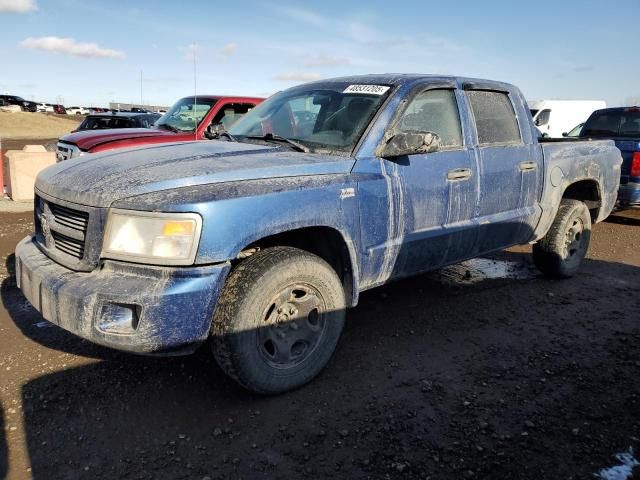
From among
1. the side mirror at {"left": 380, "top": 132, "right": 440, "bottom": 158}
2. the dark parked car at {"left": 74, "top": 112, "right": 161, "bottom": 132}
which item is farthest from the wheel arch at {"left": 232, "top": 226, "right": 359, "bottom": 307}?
the dark parked car at {"left": 74, "top": 112, "right": 161, "bottom": 132}

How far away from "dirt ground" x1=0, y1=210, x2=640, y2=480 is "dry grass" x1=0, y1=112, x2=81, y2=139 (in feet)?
112

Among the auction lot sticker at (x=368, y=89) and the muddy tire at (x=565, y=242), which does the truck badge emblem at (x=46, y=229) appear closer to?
the auction lot sticker at (x=368, y=89)

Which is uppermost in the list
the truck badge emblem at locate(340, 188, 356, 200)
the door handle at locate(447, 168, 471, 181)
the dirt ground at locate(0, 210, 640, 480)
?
the door handle at locate(447, 168, 471, 181)

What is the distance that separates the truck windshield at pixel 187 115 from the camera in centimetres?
811

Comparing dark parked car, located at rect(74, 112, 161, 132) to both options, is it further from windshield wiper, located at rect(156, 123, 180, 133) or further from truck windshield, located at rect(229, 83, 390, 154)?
truck windshield, located at rect(229, 83, 390, 154)

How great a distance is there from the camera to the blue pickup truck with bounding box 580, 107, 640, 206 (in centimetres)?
733

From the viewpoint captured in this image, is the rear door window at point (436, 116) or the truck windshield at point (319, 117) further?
the rear door window at point (436, 116)

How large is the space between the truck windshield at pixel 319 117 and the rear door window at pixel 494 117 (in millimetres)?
952

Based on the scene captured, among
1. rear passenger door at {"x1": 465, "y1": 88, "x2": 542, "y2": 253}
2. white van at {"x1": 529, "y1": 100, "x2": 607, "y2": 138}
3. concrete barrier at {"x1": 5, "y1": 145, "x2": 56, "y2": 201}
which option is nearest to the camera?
rear passenger door at {"x1": 465, "y1": 88, "x2": 542, "y2": 253}

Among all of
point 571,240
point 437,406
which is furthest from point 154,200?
point 571,240

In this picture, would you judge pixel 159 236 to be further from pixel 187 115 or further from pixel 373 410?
pixel 187 115

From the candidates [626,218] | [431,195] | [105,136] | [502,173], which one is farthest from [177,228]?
[626,218]

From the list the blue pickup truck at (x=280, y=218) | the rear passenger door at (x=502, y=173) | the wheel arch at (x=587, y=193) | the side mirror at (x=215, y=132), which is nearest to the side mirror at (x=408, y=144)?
the blue pickup truck at (x=280, y=218)

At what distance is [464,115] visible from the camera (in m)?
3.98
